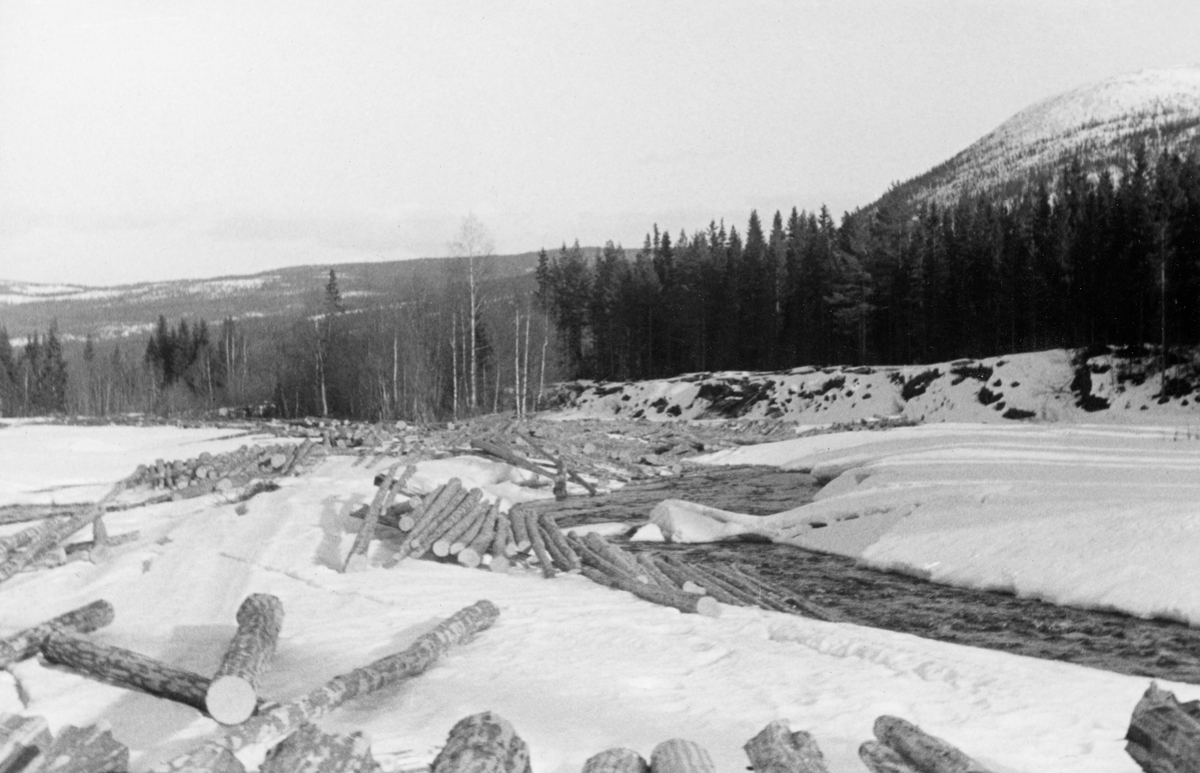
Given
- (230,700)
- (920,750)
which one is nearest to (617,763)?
(920,750)

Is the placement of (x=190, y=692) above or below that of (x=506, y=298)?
below

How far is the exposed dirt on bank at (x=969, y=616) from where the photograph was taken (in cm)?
770

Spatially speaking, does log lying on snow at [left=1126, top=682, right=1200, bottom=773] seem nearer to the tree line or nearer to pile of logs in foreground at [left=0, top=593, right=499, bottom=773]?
pile of logs in foreground at [left=0, top=593, right=499, bottom=773]

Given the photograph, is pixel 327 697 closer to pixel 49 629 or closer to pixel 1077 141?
pixel 49 629

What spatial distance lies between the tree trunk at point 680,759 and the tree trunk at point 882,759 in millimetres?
730

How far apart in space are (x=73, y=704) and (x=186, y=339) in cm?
10085

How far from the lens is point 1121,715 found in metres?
5.51

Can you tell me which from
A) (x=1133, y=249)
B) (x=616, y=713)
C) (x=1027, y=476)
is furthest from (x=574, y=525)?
(x=1133, y=249)

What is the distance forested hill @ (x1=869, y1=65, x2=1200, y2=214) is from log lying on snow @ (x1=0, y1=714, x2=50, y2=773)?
5207 inches

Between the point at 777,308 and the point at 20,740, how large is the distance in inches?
2386

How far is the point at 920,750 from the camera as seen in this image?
4.21 meters

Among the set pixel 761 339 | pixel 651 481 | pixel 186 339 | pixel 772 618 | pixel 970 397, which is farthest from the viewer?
pixel 186 339

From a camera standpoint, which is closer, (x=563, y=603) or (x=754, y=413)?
(x=563, y=603)

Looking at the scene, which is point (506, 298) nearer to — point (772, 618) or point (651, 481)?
point (651, 481)
